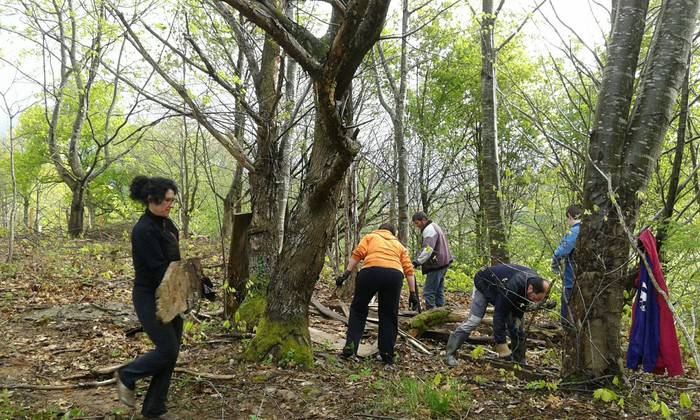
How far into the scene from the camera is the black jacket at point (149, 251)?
390 cm

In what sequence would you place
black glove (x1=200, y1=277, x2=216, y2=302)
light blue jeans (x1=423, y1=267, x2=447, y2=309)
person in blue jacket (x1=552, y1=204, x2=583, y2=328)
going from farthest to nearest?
light blue jeans (x1=423, y1=267, x2=447, y2=309), person in blue jacket (x1=552, y1=204, x2=583, y2=328), black glove (x1=200, y1=277, x2=216, y2=302)

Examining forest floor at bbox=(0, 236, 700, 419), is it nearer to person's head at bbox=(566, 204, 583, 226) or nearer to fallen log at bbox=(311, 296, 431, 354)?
fallen log at bbox=(311, 296, 431, 354)

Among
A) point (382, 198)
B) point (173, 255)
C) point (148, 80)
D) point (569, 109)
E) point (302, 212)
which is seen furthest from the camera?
point (382, 198)

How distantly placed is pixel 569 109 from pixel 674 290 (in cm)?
1049

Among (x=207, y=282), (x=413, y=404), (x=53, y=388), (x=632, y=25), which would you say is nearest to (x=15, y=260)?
(x=53, y=388)

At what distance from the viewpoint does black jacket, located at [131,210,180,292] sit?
3902 mm

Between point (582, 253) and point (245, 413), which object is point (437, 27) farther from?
point (245, 413)

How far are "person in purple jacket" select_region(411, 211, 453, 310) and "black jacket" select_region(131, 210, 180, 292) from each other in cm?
496

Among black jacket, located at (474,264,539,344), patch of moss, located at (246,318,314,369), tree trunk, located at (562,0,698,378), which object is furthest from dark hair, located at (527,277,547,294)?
patch of moss, located at (246,318,314,369)

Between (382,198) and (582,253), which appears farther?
(382,198)

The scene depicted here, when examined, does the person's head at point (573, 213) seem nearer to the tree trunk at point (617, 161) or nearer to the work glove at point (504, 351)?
the tree trunk at point (617, 161)

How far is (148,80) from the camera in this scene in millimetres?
13023

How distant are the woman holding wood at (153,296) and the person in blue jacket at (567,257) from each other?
3.72 m

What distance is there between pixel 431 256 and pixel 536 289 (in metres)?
3.14
